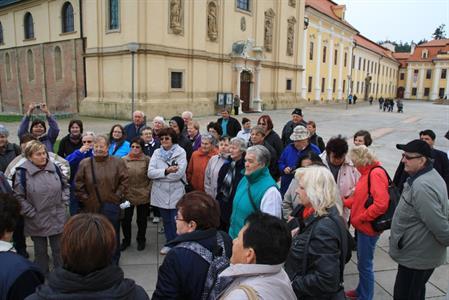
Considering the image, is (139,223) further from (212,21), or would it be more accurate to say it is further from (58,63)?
(58,63)

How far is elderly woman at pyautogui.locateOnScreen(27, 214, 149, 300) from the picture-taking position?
175cm

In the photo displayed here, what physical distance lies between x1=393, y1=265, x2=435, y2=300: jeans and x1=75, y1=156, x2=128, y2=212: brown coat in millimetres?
3438

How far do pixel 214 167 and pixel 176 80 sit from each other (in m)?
20.0

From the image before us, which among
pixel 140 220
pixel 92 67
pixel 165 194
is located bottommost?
pixel 140 220

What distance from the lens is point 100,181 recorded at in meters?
4.75

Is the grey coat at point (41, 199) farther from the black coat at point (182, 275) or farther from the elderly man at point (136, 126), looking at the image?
the elderly man at point (136, 126)

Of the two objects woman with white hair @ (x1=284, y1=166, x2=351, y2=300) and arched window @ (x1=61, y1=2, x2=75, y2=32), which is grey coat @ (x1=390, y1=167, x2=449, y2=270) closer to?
woman with white hair @ (x1=284, y1=166, x2=351, y2=300)

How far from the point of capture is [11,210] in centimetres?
246

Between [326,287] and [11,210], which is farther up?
[11,210]

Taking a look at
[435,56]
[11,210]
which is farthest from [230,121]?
[435,56]

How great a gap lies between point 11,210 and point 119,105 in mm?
21264

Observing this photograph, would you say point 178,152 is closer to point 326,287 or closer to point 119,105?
point 326,287

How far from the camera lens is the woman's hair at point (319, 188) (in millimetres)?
2713

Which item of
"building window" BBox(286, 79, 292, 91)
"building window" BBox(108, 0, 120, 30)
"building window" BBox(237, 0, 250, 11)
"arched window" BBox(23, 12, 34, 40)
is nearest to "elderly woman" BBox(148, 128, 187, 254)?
"building window" BBox(108, 0, 120, 30)
